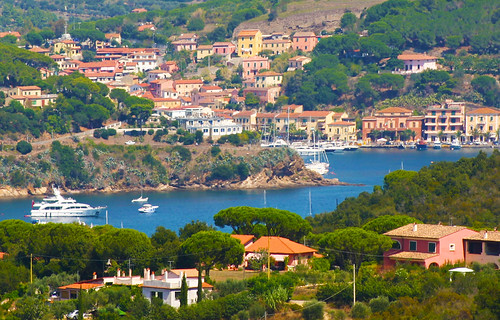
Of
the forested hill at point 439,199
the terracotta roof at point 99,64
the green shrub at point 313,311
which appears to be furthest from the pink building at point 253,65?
the green shrub at point 313,311

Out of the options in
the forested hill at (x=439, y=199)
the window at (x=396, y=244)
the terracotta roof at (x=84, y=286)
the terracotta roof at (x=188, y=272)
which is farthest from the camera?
the forested hill at (x=439, y=199)

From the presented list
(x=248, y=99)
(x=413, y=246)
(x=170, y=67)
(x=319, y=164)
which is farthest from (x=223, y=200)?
(x=170, y=67)

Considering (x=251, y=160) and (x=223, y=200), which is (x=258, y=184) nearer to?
(x=251, y=160)

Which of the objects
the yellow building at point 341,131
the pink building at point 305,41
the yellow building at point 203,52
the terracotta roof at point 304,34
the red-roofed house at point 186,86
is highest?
the terracotta roof at point 304,34

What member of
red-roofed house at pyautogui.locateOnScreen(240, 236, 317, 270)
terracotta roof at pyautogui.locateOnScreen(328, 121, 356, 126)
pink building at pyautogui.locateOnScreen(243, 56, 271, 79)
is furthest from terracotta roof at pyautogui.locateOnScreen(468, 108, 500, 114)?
red-roofed house at pyautogui.locateOnScreen(240, 236, 317, 270)

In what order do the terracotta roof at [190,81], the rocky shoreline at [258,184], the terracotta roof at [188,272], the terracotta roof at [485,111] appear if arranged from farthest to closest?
the terracotta roof at [190,81] → the terracotta roof at [485,111] → the rocky shoreline at [258,184] → the terracotta roof at [188,272]

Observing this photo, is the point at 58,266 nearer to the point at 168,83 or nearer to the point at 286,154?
the point at 286,154

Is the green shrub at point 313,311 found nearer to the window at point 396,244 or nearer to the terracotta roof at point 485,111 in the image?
the window at point 396,244

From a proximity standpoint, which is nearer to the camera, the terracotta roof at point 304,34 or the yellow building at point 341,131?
the yellow building at point 341,131
